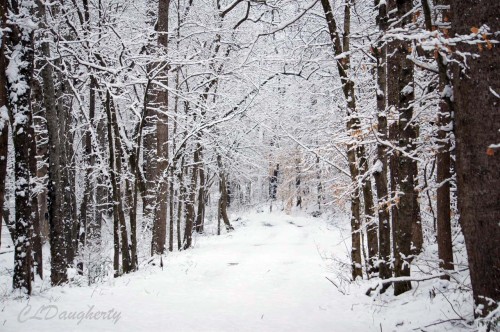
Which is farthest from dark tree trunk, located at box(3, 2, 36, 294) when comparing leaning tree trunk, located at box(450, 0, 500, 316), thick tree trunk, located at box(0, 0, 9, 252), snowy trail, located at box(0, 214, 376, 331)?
leaning tree trunk, located at box(450, 0, 500, 316)

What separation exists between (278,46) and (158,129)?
15.1 feet

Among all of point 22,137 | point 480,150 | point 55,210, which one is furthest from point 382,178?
point 55,210

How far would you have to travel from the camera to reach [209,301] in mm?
5844

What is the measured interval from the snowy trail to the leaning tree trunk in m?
1.88

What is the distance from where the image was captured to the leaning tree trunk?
287cm

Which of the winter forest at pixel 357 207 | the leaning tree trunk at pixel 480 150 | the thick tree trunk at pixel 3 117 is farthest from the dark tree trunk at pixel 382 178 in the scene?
the thick tree trunk at pixel 3 117

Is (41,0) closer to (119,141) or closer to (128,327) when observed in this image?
(119,141)

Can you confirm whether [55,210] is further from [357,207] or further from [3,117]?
[357,207]

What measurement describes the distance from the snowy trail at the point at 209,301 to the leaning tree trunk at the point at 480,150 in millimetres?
1879

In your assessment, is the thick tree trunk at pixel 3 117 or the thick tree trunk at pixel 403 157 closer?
the thick tree trunk at pixel 3 117

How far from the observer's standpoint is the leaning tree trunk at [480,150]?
2.87 meters

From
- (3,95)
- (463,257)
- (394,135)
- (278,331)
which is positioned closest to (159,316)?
(278,331)

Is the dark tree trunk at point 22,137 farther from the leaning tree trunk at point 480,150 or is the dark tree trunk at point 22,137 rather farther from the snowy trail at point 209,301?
the leaning tree trunk at point 480,150

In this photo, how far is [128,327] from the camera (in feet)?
13.9
